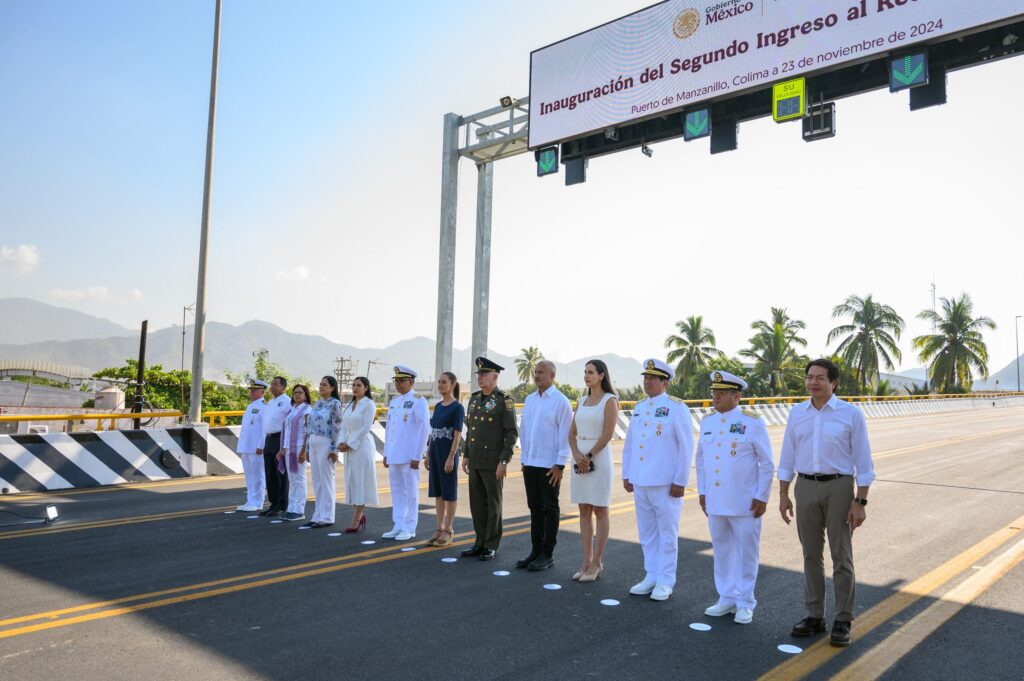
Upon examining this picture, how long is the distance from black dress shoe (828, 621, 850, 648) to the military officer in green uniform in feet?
11.0

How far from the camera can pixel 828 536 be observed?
193 inches

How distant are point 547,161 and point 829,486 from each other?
12669 millimetres

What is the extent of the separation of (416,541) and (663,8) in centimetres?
1219

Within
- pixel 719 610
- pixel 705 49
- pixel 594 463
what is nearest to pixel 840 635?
pixel 719 610

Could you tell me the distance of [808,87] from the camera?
12711 millimetres

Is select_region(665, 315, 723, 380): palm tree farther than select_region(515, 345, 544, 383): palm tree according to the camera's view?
No

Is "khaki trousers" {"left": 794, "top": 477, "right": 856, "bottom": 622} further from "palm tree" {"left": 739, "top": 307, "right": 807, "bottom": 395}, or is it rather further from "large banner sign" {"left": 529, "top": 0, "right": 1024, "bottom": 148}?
"palm tree" {"left": 739, "top": 307, "right": 807, "bottom": 395}

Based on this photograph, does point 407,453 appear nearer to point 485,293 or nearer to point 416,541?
point 416,541

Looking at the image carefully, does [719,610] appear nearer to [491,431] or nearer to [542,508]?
[542,508]

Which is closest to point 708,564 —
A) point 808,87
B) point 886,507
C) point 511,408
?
point 511,408

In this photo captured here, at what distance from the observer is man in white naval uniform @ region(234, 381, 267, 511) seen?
9.95 metres

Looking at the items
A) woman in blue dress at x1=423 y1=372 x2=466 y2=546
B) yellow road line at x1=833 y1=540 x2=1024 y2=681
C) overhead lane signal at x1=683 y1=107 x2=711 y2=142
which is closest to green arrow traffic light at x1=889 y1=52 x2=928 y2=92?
overhead lane signal at x1=683 y1=107 x2=711 y2=142

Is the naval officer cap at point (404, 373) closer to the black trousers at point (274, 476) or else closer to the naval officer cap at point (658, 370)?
the black trousers at point (274, 476)

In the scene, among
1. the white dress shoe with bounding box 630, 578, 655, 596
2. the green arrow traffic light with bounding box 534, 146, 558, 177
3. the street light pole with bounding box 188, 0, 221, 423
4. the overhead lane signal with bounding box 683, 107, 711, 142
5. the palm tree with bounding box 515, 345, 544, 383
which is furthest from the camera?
the palm tree with bounding box 515, 345, 544, 383
